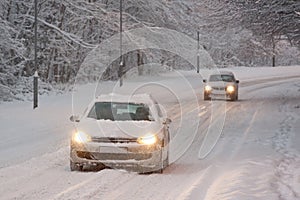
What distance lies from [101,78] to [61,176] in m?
35.4

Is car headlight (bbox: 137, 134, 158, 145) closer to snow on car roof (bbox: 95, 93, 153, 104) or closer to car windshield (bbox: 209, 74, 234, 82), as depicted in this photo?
snow on car roof (bbox: 95, 93, 153, 104)

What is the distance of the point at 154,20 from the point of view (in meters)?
46.2

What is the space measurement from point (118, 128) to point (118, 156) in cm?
56

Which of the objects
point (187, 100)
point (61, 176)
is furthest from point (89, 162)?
point (187, 100)

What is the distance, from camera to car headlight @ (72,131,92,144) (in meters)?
11.0

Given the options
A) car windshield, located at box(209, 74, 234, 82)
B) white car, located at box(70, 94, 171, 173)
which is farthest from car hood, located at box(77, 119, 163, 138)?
car windshield, located at box(209, 74, 234, 82)

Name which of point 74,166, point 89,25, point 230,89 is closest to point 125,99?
point 74,166

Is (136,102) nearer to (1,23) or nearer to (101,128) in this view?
(101,128)

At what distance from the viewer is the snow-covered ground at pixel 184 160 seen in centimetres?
927

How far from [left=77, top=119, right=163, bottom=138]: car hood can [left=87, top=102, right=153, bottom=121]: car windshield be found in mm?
288

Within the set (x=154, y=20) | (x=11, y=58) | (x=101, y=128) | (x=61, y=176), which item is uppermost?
(x=154, y=20)

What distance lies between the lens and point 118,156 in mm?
10922

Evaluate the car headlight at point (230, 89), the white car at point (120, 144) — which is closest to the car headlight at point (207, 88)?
the car headlight at point (230, 89)

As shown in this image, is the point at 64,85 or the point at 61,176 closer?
the point at 61,176
